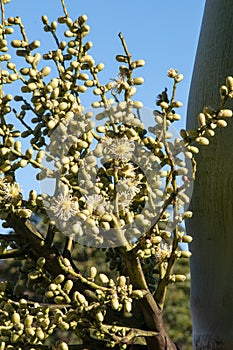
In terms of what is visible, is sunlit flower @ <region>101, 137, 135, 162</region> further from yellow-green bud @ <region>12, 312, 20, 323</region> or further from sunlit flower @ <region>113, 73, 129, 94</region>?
yellow-green bud @ <region>12, 312, 20, 323</region>

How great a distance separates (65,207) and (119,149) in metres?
0.08

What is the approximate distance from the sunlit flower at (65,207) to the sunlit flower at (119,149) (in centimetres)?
6

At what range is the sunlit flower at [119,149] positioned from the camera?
655 mm

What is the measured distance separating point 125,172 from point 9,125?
5.7 inches

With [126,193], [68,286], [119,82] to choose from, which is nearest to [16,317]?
[68,286]

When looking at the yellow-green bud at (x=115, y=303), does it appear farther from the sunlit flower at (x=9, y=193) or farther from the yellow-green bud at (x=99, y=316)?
the sunlit flower at (x=9, y=193)

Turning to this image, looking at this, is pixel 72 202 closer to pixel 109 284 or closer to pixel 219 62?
pixel 109 284

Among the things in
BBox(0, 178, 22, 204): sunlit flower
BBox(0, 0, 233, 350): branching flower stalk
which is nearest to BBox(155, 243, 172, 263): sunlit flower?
BBox(0, 0, 233, 350): branching flower stalk

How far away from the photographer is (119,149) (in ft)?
2.15

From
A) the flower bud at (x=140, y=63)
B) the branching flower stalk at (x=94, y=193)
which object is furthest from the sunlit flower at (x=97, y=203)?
the flower bud at (x=140, y=63)

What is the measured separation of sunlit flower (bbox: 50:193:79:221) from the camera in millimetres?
647

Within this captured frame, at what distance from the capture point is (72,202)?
652 mm

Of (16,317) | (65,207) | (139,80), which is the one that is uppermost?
(139,80)

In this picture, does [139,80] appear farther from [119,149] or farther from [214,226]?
[214,226]
